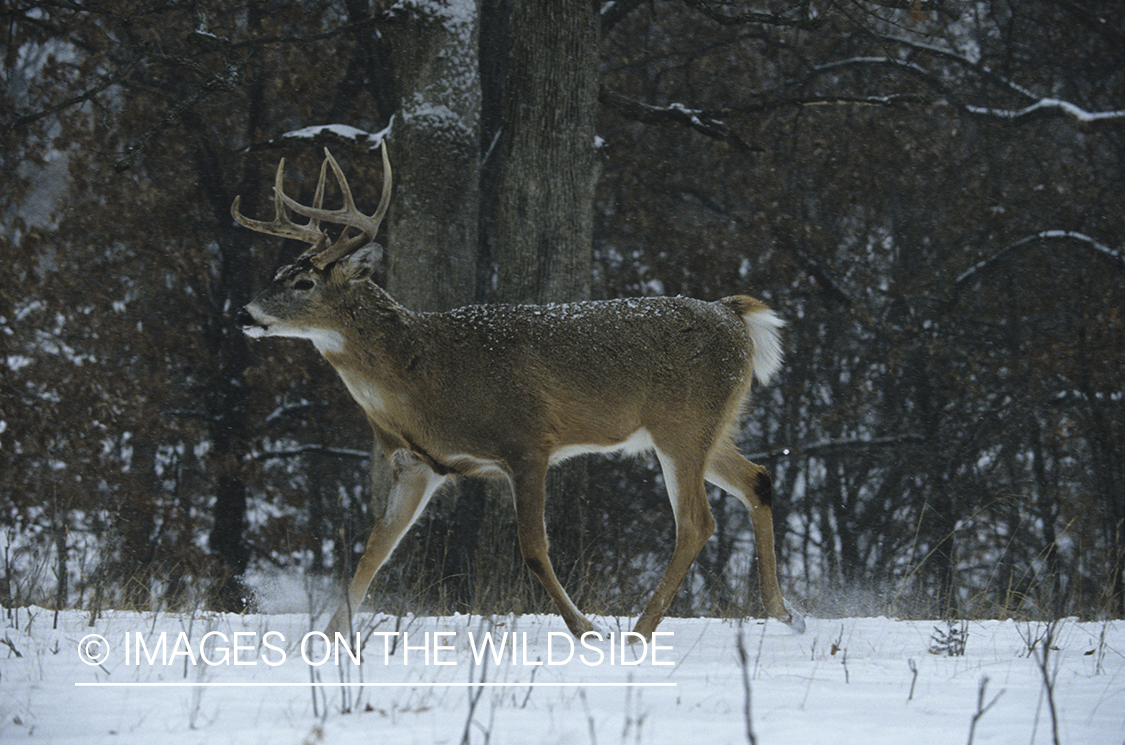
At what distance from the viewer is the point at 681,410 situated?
5613 millimetres

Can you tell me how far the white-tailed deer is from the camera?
537 centimetres

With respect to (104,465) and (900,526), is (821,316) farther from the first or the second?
(104,465)

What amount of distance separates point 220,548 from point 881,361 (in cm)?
901

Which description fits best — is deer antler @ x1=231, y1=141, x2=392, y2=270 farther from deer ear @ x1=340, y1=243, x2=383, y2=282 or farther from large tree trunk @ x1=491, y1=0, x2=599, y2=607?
large tree trunk @ x1=491, y1=0, x2=599, y2=607

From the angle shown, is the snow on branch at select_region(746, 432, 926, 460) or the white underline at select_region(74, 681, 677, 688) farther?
the snow on branch at select_region(746, 432, 926, 460)

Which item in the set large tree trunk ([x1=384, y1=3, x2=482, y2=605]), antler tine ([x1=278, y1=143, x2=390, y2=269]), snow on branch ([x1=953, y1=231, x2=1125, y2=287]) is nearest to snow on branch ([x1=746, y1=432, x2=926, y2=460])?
snow on branch ([x1=953, y1=231, x2=1125, y2=287])

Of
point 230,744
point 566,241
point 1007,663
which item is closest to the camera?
point 230,744

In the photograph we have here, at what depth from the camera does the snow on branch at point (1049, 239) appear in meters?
12.0

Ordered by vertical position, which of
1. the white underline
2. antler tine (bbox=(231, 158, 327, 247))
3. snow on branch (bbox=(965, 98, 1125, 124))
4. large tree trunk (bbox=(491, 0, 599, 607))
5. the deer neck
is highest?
snow on branch (bbox=(965, 98, 1125, 124))

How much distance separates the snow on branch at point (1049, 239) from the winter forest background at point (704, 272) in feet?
0.11

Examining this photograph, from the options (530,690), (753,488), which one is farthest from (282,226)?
(530,690)

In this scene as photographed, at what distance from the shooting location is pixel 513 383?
5430 millimetres

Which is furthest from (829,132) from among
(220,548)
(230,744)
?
(230,744)

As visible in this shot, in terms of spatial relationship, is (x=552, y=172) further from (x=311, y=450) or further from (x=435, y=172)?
(x=311, y=450)
